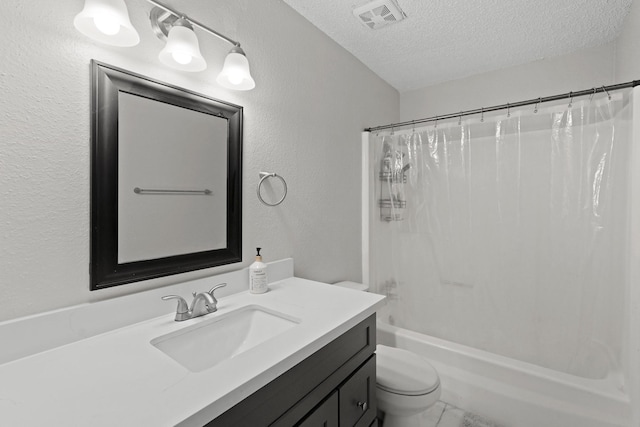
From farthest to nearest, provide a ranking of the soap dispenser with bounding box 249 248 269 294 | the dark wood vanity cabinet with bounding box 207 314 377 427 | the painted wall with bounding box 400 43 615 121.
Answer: the painted wall with bounding box 400 43 615 121
the soap dispenser with bounding box 249 248 269 294
the dark wood vanity cabinet with bounding box 207 314 377 427

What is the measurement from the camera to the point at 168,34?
3.54ft

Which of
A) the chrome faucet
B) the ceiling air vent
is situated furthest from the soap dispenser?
the ceiling air vent

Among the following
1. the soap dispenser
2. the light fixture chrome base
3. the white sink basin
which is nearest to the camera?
the white sink basin

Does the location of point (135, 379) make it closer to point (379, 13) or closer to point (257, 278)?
point (257, 278)

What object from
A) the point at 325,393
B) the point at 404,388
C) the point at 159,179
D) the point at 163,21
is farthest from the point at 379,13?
the point at 404,388

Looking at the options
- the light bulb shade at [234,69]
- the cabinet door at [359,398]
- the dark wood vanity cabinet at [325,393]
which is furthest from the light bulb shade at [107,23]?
the cabinet door at [359,398]

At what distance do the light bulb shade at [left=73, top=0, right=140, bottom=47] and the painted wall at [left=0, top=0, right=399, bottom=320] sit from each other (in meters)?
0.05

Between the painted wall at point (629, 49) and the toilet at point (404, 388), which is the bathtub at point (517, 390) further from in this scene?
the painted wall at point (629, 49)

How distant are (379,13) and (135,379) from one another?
6.47 ft

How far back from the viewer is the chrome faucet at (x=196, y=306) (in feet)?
3.43

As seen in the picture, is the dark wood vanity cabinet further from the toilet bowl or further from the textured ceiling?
the textured ceiling

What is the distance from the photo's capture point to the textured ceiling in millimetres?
1643

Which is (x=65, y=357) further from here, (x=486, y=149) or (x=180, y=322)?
(x=486, y=149)

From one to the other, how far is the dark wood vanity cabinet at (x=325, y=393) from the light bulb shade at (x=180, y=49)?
3.64ft
